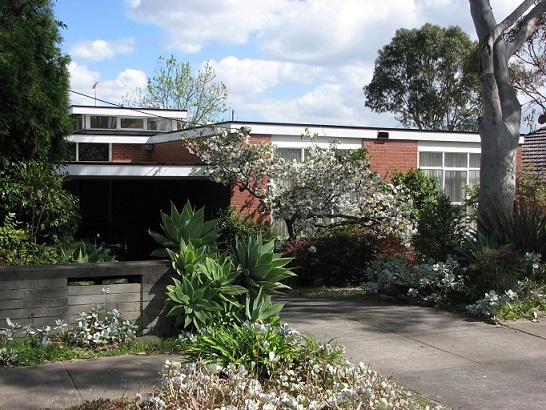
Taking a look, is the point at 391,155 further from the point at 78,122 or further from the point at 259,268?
the point at 78,122

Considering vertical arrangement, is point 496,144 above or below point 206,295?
above

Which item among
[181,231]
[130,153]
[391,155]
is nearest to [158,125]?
[130,153]

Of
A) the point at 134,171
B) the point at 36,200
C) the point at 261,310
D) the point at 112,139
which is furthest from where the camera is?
the point at 112,139

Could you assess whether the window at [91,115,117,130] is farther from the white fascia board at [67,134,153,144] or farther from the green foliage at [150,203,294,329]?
the green foliage at [150,203,294,329]

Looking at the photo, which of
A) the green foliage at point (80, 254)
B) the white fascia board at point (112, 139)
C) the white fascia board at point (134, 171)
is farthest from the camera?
the white fascia board at point (112, 139)

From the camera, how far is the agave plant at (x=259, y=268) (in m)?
7.39

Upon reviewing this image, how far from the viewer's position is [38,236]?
9602mm

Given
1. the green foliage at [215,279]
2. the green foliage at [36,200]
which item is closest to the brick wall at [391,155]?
the green foliage at [36,200]

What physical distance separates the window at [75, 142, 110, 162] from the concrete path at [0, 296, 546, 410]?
54.3 feet

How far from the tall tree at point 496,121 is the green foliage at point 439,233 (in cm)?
51

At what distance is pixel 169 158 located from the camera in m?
22.5

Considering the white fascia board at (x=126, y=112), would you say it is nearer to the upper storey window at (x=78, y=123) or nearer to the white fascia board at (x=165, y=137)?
the upper storey window at (x=78, y=123)

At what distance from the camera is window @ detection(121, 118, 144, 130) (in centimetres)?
2814

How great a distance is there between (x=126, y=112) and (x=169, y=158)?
6.67m
